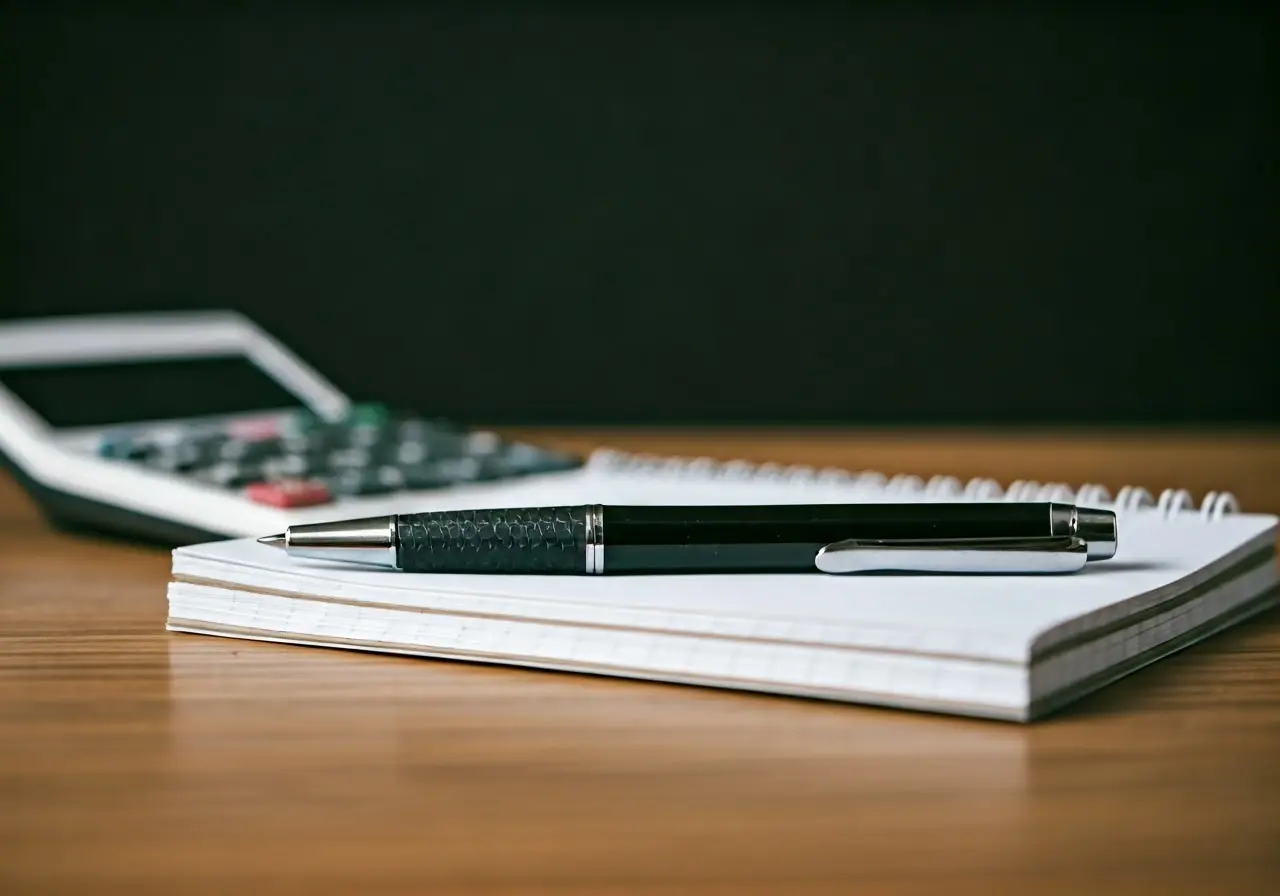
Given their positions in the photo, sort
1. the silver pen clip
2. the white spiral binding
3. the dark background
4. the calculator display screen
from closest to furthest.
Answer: the silver pen clip
the white spiral binding
the calculator display screen
the dark background

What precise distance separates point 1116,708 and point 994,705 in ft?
0.15

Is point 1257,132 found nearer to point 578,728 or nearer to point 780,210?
point 780,210

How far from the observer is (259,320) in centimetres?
130

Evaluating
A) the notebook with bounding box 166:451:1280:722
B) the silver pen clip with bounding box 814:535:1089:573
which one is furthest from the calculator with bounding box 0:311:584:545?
the silver pen clip with bounding box 814:535:1089:573

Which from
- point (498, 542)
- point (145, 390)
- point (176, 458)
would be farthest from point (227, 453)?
point (145, 390)

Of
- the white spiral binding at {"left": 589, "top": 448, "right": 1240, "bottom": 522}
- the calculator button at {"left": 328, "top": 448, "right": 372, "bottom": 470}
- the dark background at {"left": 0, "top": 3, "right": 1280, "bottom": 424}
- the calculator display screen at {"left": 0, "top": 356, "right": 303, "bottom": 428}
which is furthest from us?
the dark background at {"left": 0, "top": 3, "right": 1280, "bottom": 424}

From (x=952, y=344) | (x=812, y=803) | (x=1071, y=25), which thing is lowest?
(x=812, y=803)

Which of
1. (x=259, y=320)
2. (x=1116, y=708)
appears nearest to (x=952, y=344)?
(x=259, y=320)

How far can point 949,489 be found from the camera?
26.3 inches

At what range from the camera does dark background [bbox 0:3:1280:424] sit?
4.05ft

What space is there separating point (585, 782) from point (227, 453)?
1.31 feet

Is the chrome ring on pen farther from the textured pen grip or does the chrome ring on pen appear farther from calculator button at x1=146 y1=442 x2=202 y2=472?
calculator button at x1=146 y1=442 x2=202 y2=472

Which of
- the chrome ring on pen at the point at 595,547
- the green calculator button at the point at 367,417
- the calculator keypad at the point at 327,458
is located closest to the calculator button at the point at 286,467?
the calculator keypad at the point at 327,458

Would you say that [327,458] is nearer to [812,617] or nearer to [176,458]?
[176,458]
